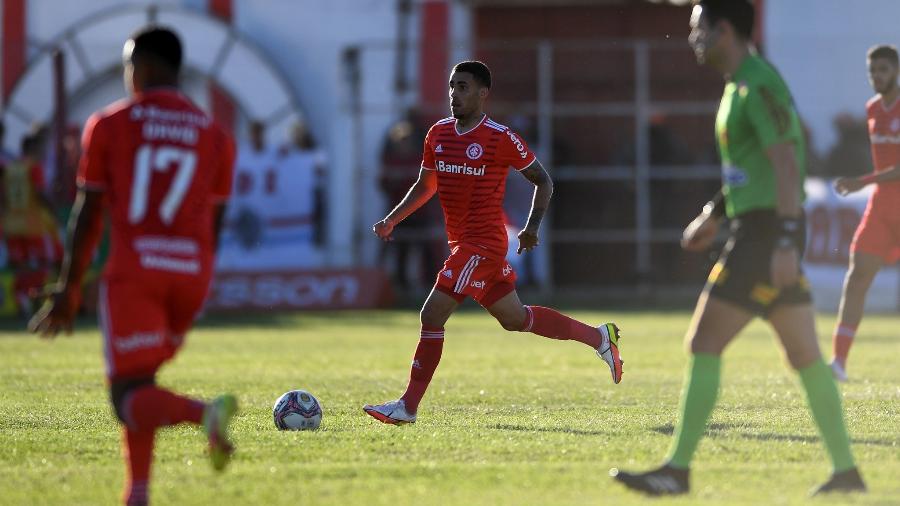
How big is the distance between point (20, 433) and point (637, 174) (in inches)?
571

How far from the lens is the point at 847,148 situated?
2230cm

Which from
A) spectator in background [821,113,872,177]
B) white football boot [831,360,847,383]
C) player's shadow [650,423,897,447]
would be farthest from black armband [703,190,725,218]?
spectator in background [821,113,872,177]

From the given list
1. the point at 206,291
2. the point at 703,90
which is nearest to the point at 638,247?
the point at 703,90

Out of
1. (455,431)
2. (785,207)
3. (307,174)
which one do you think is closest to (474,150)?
(455,431)

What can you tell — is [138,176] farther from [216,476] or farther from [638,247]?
[638,247]

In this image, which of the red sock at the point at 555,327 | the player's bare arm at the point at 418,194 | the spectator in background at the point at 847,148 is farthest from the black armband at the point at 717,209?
the spectator in background at the point at 847,148

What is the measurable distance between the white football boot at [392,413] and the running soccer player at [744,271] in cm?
261

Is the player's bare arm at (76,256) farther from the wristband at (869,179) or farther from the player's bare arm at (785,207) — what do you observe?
the wristband at (869,179)

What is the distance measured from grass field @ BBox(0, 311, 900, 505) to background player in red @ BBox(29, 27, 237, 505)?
0.48 meters

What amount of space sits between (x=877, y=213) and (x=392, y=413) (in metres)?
4.43

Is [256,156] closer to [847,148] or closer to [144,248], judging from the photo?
[847,148]

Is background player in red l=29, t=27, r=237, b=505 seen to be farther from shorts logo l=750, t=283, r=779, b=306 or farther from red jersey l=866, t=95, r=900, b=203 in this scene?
red jersey l=866, t=95, r=900, b=203

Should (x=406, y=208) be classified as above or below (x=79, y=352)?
Result: above

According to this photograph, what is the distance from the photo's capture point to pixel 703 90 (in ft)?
78.5
